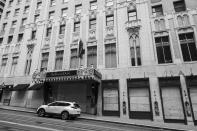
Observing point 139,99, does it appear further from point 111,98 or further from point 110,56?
point 110,56

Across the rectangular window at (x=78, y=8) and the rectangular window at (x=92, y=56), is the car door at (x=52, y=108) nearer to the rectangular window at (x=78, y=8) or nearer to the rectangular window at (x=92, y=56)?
the rectangular window at (x=92, y=56)

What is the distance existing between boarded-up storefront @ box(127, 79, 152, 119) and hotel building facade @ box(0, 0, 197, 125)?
109 millimetres

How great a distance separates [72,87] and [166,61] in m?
12.6

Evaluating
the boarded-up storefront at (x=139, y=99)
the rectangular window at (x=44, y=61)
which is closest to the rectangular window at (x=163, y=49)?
the boarded-up storefront at (x=139, y=99)

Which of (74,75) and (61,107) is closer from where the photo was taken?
Result: (61,107)

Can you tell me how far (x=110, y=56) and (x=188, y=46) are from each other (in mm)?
Answer: 9499

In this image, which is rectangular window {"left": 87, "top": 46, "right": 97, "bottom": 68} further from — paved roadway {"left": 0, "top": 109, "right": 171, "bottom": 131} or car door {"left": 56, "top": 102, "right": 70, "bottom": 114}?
paved roadway {"left": 0, "top": 109, "right": 171, "bottom": 131}

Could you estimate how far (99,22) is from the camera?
74.0 ft

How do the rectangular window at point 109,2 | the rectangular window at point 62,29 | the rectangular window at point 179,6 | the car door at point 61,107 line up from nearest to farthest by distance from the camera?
the car door at point 61,107 < the rectangular window at point 179,6 < the rectangular window at point 109,2 < the rectangular window at point 62,29

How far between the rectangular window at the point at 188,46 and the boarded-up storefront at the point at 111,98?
8818 mm

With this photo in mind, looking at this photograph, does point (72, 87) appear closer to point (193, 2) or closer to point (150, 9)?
point (150, 9)

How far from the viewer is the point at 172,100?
16531 millimetres

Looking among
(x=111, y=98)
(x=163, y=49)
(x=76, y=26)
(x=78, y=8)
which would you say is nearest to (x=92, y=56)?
(x=76, y=26)

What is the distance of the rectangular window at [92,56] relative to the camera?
2109cm
